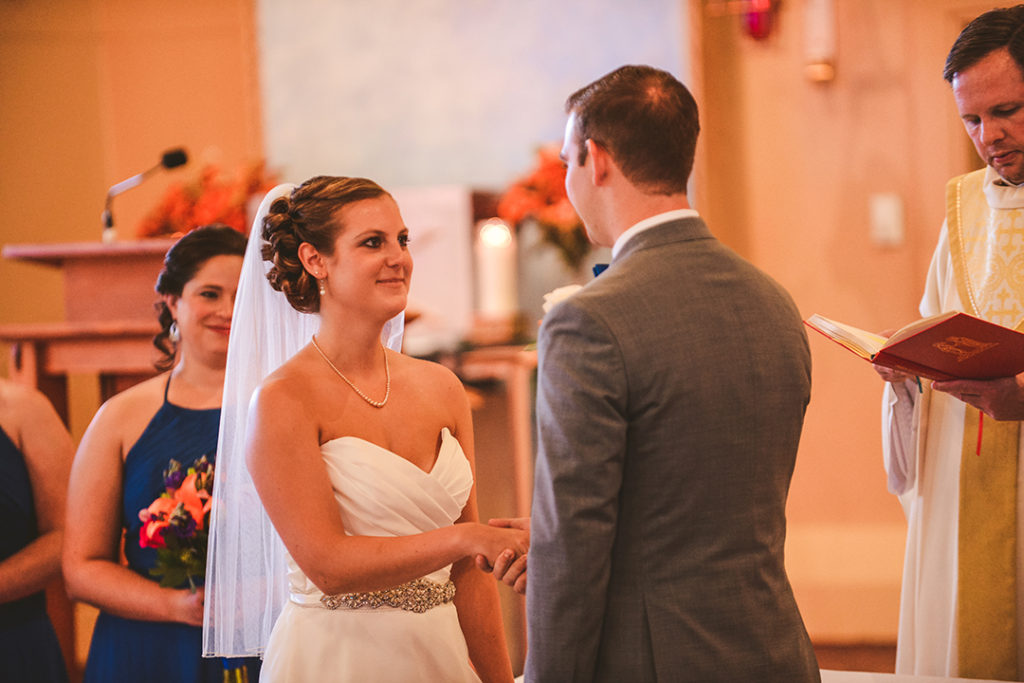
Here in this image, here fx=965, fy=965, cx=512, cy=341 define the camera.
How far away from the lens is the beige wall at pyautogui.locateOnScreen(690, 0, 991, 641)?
14.5 ft

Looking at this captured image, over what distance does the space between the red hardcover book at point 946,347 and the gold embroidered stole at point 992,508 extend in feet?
1.06

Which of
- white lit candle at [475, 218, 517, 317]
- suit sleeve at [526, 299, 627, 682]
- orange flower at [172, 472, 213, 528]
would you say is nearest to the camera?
suit sleeve at [526, 299, 627, 682]

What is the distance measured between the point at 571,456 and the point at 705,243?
1.33 feet

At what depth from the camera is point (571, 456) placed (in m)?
1.42

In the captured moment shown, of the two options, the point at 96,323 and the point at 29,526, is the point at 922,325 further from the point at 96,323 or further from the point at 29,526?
the point at 96,323

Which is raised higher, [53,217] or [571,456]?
[53,217]

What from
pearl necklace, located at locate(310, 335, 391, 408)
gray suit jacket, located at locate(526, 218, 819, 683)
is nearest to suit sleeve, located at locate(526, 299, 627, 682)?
gray suit jacket, located at locate(526, 218, 819, 683)

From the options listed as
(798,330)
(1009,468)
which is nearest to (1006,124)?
(1009,468)

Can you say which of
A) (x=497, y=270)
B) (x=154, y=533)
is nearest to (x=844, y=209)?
(x=497, y=270)

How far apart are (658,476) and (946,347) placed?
82cm

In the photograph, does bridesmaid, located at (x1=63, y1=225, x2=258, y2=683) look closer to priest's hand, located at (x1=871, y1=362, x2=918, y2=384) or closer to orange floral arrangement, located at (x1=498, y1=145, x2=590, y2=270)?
priest's hand, located at (x1=871, y1=362, x2=918, y2=384)

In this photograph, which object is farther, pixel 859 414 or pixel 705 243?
pixel 859 414

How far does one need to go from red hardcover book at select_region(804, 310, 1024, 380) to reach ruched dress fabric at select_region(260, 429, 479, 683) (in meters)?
0.95

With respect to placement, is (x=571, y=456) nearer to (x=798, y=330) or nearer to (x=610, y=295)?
(x=610, y=295)
